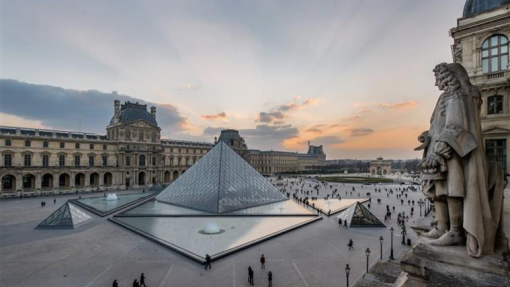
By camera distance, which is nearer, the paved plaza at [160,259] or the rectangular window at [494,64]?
the paved plaza at [160,259]

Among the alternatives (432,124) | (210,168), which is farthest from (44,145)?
(432,124)

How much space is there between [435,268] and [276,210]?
22773 mm

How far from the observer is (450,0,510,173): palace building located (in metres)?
12.8

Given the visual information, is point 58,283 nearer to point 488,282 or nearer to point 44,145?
point 488,282

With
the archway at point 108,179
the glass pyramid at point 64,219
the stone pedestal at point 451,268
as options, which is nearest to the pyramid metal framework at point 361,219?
the stone pedestal at point 451,268

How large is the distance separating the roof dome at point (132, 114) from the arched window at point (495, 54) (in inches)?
2039

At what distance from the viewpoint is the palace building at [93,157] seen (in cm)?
3819

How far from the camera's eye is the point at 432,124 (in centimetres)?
343

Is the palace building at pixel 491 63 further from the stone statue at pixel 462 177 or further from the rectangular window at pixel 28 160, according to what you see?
the rectangular window at pixel 28 160

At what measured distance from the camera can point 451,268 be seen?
9.34 ft

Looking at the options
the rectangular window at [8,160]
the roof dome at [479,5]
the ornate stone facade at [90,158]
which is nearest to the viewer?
the roof dome at [479,5]

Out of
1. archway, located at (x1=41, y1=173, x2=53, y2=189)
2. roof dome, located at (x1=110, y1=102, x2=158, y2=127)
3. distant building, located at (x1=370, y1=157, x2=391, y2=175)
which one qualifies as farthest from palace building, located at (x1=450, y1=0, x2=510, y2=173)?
distant building, located at (x1=370, y1=157, x2=391, y2=175)

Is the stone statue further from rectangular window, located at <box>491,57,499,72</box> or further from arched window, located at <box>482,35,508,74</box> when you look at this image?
rectangular window, located at <box>491,57,499,72</box>

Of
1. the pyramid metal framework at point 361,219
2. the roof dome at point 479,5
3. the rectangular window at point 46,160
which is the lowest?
the pyramid metal framework at point 361,219
